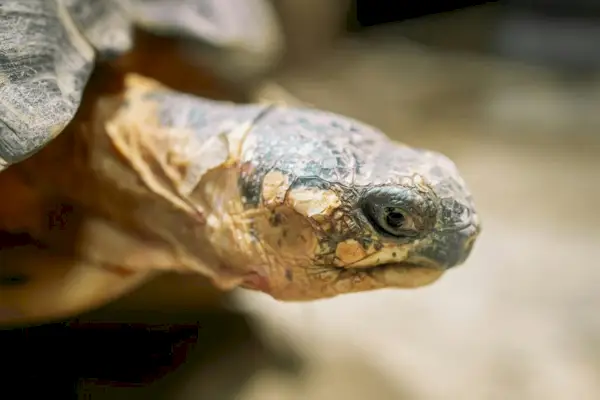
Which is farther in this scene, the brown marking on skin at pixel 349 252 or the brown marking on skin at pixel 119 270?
the brown marking on skin at pixel 119 270

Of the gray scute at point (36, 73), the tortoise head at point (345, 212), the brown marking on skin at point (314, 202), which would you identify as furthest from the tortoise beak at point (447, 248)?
the gray scute at point (36, 73)

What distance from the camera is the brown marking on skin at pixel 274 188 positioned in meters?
1.08

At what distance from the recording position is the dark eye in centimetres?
105

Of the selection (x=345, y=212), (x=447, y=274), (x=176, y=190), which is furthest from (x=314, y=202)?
(x=447, y=274)

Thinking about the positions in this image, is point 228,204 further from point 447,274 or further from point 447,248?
point 447,274

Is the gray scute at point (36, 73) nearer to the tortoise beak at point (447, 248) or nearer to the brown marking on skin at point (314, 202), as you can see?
the brown marking on skin at point (314, 202)

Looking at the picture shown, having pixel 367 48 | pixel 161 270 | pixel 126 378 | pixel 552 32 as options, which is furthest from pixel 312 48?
pixel 126 378

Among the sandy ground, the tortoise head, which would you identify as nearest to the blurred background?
the sandy ground

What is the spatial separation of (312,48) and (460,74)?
58 centimetres

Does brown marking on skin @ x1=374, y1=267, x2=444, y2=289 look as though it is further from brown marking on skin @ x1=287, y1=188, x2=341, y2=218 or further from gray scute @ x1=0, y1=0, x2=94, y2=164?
Answer: gray scute @ x1=0, y1=0, x2=94, y2=164

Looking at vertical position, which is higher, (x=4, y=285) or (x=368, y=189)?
(x=368, y=189)

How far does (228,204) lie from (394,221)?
0.89ft

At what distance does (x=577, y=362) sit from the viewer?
4.94 ft

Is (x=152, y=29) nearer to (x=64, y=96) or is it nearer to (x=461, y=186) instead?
(x=64, y=96)
